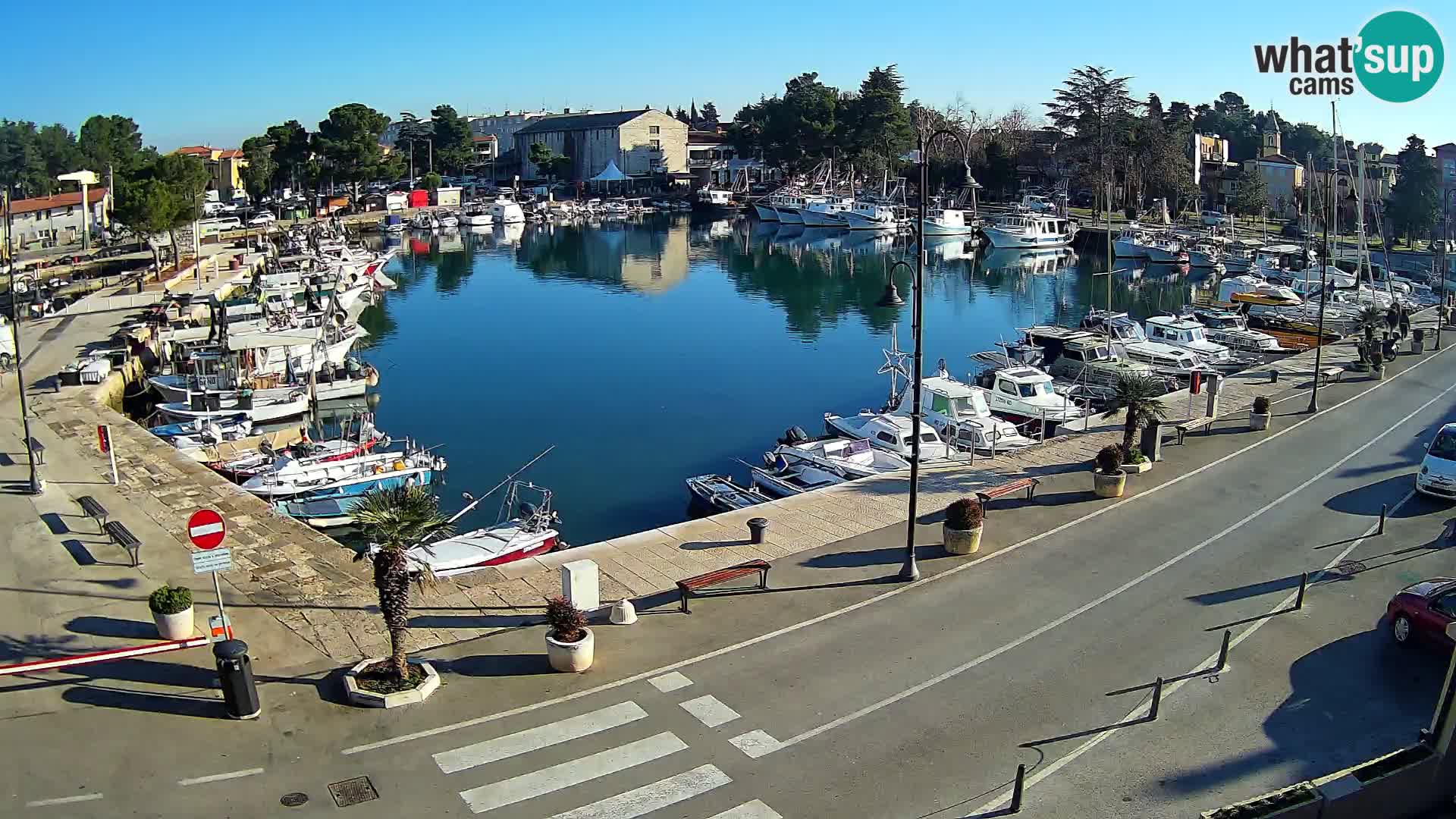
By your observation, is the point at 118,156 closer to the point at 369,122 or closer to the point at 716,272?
the point at 369,122

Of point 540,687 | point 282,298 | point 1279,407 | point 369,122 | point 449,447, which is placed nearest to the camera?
point 540,687

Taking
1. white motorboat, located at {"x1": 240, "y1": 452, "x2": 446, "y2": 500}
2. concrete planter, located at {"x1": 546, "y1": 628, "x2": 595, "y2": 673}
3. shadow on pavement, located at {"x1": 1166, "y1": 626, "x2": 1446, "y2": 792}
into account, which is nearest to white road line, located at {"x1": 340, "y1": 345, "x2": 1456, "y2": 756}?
concrete planter, located at {"x1": 546, "y1": 628, "x2": 595, "y2": 673}

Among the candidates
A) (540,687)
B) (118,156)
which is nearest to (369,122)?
(118,156)

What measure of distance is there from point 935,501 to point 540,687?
11.3 metres

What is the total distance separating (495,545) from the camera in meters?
24.0

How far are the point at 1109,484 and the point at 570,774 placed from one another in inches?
579

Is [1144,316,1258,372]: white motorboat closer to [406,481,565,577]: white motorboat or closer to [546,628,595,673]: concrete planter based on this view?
[406,481,565,577]: white motorboat

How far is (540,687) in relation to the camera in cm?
1450

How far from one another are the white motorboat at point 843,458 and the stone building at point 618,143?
140 meters

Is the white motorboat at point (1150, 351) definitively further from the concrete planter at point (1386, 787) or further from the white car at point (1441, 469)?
the concrete planter at point (1386, 787)

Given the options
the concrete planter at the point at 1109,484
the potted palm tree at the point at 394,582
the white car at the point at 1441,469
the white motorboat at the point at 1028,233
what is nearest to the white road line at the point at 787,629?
the concrete planter at the point at 1109,484

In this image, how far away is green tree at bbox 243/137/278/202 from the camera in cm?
12188

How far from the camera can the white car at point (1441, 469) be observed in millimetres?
22312

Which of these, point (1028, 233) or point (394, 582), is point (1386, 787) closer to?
point (394, 582)
